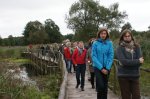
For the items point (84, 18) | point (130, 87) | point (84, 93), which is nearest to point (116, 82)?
point (84, 93)

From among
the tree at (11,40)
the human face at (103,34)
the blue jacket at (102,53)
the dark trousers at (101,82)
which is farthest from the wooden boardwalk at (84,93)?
the tree at (11,40)

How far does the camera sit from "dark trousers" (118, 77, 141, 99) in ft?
25.6

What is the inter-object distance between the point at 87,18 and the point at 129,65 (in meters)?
73.2

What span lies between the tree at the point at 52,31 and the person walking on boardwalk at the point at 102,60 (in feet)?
285

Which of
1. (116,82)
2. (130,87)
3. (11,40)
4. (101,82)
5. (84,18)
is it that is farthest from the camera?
(11,40)

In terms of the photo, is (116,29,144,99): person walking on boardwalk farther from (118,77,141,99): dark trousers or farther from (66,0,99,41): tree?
(66,0,99,41): tree

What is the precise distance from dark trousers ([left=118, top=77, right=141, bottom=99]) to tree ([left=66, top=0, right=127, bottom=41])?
227 ft

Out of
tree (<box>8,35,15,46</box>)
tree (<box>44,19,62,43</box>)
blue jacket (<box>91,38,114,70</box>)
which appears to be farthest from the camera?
tree (<box>8,35,15,46</box>)

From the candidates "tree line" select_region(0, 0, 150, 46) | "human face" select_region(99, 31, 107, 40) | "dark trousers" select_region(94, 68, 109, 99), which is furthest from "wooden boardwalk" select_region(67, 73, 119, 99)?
"tree line" select_region(0, 0, 150, 46)

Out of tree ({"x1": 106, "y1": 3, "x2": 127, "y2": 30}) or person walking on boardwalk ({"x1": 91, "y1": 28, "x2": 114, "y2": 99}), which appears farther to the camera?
tree ({"x1": 106, "y1": 3, "x2": 127, "y2": 30})

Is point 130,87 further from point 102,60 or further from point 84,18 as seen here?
point 84,18

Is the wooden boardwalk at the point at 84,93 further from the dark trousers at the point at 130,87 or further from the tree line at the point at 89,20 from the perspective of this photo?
the tree line at the point at 89,20

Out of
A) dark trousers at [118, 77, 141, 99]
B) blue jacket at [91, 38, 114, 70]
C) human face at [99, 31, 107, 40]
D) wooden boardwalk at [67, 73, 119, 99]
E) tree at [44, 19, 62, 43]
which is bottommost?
wooden boardwalk at [67, 73, 119, 99]

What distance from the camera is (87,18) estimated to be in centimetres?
Result: 8069
